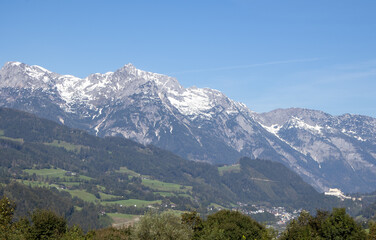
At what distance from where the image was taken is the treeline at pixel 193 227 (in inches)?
5133

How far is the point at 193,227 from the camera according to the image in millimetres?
166875

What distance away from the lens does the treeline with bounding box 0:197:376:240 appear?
428 feet

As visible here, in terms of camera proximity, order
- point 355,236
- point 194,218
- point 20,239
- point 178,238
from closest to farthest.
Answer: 1. point 20,239
2. point 178,238
3. point 355,236
4. point 194,218

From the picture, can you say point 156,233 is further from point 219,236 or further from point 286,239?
point 286,239

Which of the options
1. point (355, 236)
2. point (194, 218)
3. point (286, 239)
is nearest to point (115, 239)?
point (194, 218)

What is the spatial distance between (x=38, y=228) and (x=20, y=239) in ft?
157

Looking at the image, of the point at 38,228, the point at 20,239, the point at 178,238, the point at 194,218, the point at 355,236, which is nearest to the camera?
the point at 20,239

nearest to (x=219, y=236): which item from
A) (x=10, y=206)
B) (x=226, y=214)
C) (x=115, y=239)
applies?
(x=115, y=239)

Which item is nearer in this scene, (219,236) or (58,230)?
(219,236)

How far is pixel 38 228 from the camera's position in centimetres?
15412

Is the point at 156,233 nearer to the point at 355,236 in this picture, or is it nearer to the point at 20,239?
the point at 20,239

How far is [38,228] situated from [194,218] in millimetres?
52245

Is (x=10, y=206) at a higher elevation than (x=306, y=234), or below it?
higher

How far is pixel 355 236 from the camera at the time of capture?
140750 millimetres
